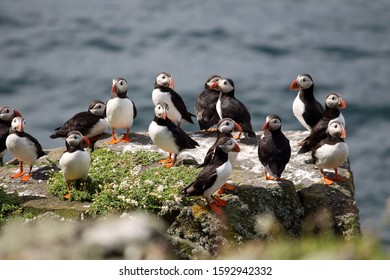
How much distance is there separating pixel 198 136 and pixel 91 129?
1641 millimetres

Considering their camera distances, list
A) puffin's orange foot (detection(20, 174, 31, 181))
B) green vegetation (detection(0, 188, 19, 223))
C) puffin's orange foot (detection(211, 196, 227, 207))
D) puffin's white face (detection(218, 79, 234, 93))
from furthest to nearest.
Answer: puffin's white face (detection(218, 79, 234, 93)) → puffin's orange foot (detection(20, 174, 31, 181)) → green vegetation (detection(0, 188, 19, 223)) → puffin's orange foot (detection(211, 196, 227, 207))

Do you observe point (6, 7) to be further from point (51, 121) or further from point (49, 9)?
point (51, 121)

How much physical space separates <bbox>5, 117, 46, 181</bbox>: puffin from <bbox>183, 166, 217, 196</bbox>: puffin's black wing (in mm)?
2738

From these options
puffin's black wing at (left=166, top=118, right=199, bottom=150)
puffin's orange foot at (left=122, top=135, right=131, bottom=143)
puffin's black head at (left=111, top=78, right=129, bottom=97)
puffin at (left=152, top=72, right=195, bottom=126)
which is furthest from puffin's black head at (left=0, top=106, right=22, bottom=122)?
puffin's black wing at (left=166, top=118, right=199, bottom=150)

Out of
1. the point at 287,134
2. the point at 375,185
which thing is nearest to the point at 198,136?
the point at 287,134

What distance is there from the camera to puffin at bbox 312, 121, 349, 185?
11.2 metres

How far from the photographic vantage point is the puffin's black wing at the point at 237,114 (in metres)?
12.7

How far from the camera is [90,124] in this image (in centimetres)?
1277

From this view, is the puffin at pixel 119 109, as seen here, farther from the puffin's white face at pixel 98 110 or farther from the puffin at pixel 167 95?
the puffin at pixel 167 95

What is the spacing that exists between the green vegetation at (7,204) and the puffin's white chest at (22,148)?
3.14ft

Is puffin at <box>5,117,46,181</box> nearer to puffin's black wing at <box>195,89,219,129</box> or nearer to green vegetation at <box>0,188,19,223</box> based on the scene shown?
green vegetation at <box>0,188,19,223</box>

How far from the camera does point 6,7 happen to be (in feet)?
117

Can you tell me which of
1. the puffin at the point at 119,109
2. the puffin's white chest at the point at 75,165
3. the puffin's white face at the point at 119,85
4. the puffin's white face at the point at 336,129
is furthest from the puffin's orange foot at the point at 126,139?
the puffin's white face at the point at 336,129

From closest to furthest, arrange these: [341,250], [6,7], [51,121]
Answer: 1. [341,250]
2. [51,121]
3. [6,7]
